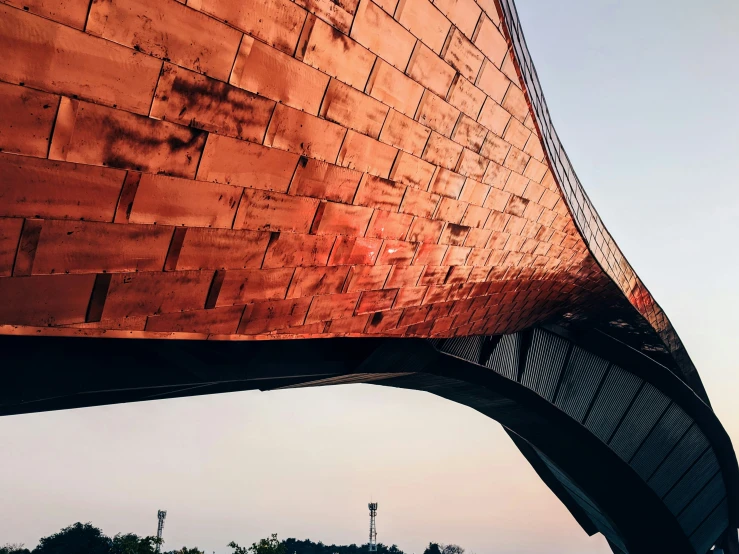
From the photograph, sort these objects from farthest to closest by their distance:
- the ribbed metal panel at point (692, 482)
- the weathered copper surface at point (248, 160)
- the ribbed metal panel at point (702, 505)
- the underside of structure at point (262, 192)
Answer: the ribbed metal panel at point (702, 505)
the ribbed metal panel at point (692, 482)
the underside of structure at point (262, 192)
the weathered copper surface at point (248, 160)

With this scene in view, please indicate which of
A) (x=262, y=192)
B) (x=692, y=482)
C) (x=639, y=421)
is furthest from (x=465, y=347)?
(x=692, y=482)

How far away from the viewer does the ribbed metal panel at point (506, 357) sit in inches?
764

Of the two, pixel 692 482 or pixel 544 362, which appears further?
pixel 692 482

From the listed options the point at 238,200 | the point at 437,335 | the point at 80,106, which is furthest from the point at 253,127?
the point at 437,335

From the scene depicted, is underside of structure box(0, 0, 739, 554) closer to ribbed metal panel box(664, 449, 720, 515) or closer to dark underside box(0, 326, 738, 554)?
dark underside box(0, 326, 738, 554)

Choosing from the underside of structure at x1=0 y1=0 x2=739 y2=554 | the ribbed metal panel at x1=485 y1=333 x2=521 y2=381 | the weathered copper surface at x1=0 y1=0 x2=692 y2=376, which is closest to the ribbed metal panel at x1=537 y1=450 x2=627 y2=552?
the ribbed metal panel at x1=485 y1=333 x2=521 y2=381

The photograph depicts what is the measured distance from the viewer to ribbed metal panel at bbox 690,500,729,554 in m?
35.9

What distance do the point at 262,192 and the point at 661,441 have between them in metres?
28.7

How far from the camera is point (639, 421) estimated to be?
27.2 m

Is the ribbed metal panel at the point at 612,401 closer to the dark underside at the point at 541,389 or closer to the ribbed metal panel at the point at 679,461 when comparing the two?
the dark underside at the point at 541,389

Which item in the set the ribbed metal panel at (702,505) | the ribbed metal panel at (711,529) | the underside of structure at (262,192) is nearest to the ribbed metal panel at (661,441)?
the ribbed metal panel at (702,505)

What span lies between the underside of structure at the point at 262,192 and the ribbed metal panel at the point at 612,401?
37.6ft

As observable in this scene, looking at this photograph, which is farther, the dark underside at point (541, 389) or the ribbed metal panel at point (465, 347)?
the ribbed metal panel at point (465, 347)

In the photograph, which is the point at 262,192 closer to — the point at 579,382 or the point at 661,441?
the point at 579,382
